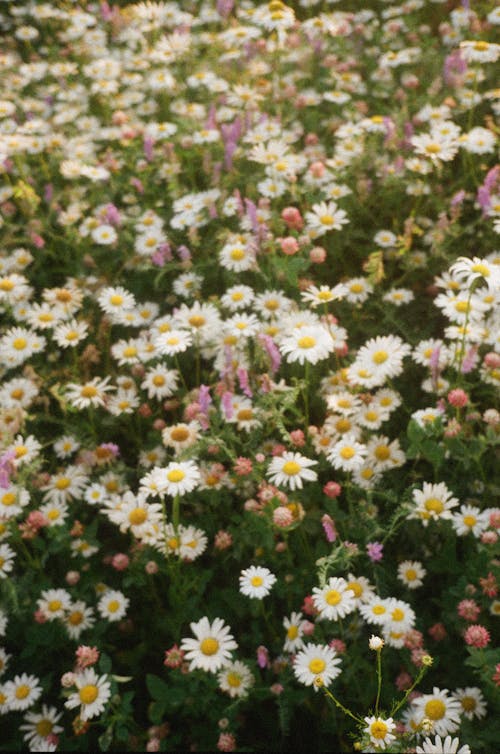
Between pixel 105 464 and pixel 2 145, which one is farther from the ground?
pixel 2 145

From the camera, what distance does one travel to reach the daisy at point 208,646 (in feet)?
6.81

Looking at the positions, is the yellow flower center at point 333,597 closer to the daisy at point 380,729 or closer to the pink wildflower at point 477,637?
the pink wildflower at point 477,637

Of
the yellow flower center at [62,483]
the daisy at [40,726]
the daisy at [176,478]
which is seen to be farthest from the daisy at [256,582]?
the yellow flower center at [62,483]

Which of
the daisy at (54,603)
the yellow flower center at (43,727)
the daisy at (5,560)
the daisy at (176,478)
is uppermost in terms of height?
the daisy at (176,478)

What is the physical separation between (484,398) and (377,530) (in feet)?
3.46

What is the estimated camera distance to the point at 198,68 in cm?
473

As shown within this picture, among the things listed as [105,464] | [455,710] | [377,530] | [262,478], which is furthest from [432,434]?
[105,464]

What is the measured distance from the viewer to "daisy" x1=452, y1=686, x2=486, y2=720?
1986mm

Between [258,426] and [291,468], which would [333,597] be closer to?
[291,468]

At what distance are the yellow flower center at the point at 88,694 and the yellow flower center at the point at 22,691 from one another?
294 mm

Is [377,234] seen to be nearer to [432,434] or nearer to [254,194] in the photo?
[254,194]

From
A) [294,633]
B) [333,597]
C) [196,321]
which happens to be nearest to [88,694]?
[294,633]

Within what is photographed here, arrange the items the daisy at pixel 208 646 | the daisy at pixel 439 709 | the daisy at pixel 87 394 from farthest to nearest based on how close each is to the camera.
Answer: the daisy at pixel 87 394, the daisy at pixel 208 646, the daisy at pixel 439 709

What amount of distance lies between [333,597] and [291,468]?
0.47m
